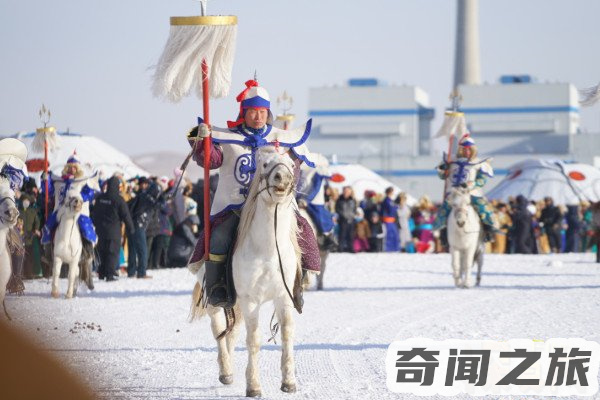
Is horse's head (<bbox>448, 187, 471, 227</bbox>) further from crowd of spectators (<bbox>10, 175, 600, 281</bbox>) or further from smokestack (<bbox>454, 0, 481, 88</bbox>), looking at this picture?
smokestack (<bbox>454, 0, 481, 88</bbox>)

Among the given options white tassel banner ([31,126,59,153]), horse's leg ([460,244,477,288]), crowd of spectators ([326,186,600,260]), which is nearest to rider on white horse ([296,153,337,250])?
horse's leg ([460,244,477,288])

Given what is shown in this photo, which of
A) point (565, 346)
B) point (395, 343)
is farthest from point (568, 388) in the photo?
point (395, 343)

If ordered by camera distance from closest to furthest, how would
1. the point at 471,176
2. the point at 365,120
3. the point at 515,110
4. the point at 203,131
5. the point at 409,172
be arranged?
the point at 203,131, the point at 471,176, the point at 409,172, the point at 515,110, the point at 365,120

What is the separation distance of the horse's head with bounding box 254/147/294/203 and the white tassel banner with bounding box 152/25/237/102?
1.13 m

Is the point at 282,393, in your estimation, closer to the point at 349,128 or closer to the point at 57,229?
the point at 57,229

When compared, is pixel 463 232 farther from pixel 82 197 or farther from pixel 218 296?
pixel 218 296

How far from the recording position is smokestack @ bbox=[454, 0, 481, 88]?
299 feet

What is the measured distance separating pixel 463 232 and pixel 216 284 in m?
10.1

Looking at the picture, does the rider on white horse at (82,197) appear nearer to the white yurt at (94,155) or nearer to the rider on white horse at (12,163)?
the rider on white horse at (12,163)

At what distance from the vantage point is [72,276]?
1453 centimetres

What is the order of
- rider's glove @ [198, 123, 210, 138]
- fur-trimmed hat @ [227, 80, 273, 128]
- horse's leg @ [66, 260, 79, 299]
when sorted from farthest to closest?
horse's leg @ [66, 260, 79, 299] < fur-trimmed hat @ [227, 80, 273, 128] < rider's glove @ [198, 123, 210, 138]

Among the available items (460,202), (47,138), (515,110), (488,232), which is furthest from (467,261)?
(515,110)

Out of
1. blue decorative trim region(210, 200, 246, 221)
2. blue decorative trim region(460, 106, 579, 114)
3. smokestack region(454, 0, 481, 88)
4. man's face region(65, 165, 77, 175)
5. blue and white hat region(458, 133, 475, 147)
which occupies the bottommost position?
man's face region(65, 165, 77, 175)

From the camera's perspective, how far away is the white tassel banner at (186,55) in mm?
6781
